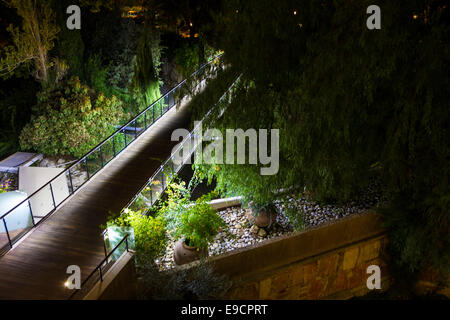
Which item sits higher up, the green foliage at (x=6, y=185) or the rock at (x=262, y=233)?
the green foliage at (x=6, y=185)

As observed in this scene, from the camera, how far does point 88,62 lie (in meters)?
13.9

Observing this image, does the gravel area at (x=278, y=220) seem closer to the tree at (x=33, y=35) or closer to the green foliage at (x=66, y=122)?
the green foliage at (x=66, y=122)

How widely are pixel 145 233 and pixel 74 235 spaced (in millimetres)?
1664

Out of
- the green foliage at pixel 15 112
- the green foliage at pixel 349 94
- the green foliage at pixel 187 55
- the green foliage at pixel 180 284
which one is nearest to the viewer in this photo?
the green foliage at pixel 349 94

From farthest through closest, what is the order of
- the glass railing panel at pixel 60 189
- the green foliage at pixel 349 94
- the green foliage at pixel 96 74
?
the green foliage at pixel 96 74, the glass railing panel at pixel 60 189, the green foliage at pixel 349 94

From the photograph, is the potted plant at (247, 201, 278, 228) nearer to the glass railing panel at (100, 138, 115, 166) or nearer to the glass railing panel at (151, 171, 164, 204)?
the glass railing panel at (151, 171, 164, 204)

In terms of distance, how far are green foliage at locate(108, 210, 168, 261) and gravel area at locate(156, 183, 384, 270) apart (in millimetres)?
1594

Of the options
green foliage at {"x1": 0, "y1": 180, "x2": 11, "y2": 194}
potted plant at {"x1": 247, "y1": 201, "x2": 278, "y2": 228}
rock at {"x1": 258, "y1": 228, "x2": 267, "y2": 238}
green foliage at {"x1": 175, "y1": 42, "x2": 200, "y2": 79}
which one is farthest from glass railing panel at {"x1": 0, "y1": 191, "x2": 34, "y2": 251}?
green foliage at {"x1": 175, "y1": 42, "x2": 200, "y2": 79}

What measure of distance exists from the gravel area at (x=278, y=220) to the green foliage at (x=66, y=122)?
639cm

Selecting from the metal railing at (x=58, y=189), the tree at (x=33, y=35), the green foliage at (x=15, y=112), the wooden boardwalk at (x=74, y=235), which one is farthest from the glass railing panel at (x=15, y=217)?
the green foliage at (x=15, y=112)

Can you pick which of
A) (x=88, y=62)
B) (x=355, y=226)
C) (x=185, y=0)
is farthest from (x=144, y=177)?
(x=185, y=0)

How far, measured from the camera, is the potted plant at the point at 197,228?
6.89 meters

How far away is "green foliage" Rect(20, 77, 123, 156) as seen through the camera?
12.2 metres

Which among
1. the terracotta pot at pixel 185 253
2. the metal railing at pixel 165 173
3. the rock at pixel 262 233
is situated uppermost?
the metal railing at pixel 165 173
